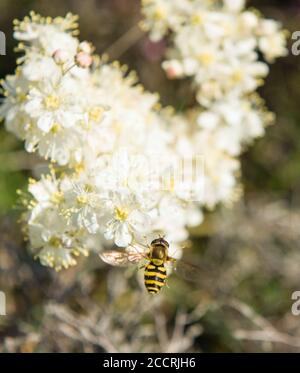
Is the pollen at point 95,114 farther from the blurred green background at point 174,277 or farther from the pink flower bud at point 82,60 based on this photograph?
the blurred green background at point 174,277

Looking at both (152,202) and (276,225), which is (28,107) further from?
(276,225)

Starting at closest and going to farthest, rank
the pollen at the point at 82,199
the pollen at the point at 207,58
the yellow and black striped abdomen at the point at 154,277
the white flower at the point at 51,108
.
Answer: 1. the yellow and black striped abdomen at the point at 154,277
2. the pollen at the point at 82,199
3. the white flower at the point at 51,108
4. the pollen at the point at 207,58

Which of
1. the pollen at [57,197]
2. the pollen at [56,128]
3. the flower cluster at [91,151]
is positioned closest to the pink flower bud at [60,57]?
the flower cluster at [91,151]

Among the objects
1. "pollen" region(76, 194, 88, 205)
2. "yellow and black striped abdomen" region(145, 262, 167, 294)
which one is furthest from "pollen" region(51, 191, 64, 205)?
"yellow and black striped abdomen" region(145, 262, 167, 294)

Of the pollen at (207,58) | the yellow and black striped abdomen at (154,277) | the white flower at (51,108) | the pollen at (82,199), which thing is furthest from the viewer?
the pollen at (207,58)

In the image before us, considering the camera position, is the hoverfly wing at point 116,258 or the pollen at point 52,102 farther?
the pollen at point 52,102

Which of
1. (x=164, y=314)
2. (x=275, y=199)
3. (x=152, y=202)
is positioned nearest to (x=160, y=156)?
(x=152, y=202)
